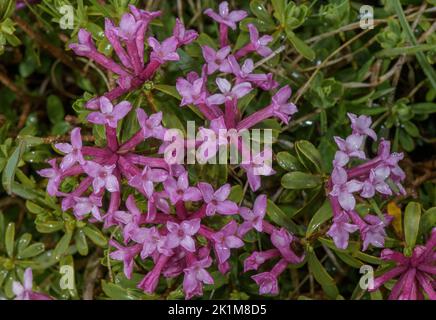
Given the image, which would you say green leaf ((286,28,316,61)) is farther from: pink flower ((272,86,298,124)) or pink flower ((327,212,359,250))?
pink flower ((327,212,359,250))

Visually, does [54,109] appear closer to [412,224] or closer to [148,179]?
[148,179]

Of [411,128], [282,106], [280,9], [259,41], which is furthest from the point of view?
[411,128]

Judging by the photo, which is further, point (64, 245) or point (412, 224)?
point (64, 245)

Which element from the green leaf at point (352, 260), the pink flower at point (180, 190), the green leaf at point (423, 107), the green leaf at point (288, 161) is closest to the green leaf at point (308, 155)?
the green leaf at point (288, 161)

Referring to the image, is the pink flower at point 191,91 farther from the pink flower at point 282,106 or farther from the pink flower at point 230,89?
the pink flower at point 282,106

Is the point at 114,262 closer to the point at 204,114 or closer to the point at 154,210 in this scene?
the point at 154,210

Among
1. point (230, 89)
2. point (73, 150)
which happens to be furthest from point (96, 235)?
point (230, 89)

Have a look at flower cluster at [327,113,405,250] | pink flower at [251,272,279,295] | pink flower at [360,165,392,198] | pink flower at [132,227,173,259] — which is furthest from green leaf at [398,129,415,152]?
pink flower at [132,227,173,259]

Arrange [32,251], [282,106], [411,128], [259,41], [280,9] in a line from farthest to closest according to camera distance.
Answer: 1. [411,128]
2. [32,251]
3. [280,9]
4. [259,41]
5. [282,106]
